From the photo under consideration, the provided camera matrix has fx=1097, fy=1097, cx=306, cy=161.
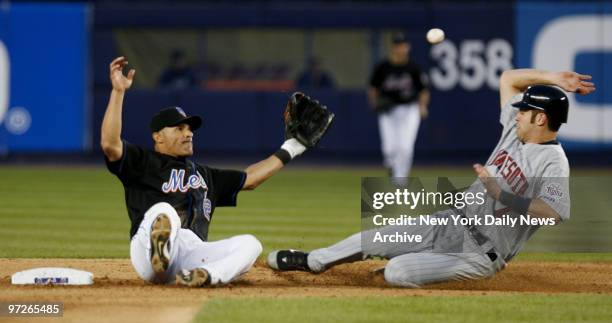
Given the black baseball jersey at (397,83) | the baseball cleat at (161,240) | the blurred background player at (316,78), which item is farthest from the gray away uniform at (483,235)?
the blurred background player at (316,78)

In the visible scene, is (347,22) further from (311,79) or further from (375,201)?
(375,201)

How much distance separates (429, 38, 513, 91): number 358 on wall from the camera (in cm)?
1820

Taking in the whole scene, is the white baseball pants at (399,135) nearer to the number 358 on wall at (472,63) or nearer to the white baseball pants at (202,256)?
the number 358 on wall at (472,63)

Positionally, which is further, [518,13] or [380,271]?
[518,13]

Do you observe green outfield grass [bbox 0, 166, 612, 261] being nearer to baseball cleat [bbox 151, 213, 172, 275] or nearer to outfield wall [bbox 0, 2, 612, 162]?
outfield wall [bbox 0, 2, 612, 162]

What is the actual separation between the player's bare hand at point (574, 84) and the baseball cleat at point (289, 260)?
1.92m

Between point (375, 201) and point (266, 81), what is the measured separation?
482 inches

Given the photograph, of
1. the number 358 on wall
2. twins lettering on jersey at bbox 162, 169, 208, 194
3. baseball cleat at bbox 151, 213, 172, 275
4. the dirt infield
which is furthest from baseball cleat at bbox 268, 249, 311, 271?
the number 358 on wall

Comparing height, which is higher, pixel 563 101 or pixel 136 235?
pixel 563 101

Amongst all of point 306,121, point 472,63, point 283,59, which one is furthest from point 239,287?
point 283,59

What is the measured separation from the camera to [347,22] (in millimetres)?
18641

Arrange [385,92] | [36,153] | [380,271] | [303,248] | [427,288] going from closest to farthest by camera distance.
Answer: [427,288] → [380,271] → [303,248] → [385,92] → [36,153]

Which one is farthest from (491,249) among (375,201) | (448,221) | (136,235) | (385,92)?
(385,92)

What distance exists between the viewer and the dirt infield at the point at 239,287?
5574mm
